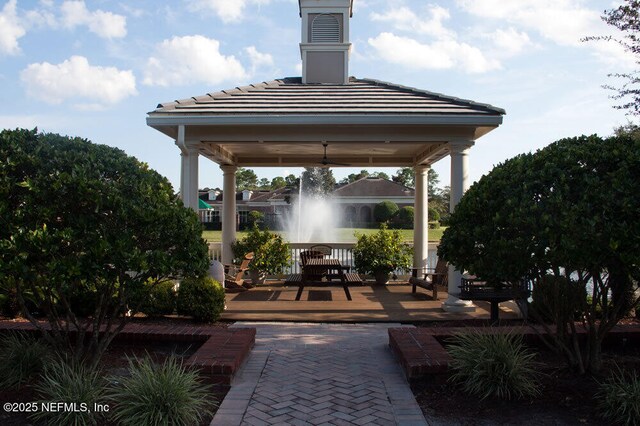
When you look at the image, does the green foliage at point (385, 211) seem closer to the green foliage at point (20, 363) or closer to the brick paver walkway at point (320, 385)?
the brick paver walkway at point (320, 385)

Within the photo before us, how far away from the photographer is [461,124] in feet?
28.9

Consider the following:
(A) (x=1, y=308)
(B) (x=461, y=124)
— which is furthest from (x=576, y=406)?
(A) (x=1, y=308)

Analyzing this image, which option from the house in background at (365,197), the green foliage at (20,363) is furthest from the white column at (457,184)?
the house in background at (365,197)

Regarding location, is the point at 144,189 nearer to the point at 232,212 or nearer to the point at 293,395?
the point at 293,395

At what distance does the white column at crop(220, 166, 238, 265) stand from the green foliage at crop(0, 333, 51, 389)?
26.3 feet

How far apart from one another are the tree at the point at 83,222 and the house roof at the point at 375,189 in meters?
47.0

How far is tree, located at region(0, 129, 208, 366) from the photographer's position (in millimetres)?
4234

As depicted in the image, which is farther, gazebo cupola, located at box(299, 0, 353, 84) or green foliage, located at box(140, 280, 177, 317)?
gazebo cupola, located at box(299, 0, 353, 84)

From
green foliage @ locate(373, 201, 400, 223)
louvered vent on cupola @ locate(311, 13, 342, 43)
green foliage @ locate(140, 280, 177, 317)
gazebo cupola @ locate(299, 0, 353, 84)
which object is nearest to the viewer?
green foliage @ locate(140, 280, 177, 317)

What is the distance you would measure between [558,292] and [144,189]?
3601 mm

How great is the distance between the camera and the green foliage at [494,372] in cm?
456

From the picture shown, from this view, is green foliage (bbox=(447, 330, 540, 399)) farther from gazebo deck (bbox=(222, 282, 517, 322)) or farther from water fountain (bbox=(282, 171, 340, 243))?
water fountain (bbox=(282, 171, 340, 243))

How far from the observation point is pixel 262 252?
1263cm

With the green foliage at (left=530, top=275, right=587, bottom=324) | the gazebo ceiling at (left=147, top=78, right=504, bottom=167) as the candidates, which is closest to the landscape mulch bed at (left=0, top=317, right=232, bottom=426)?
the green foliage at (left=530, top=275, right=587, bottom=324)
